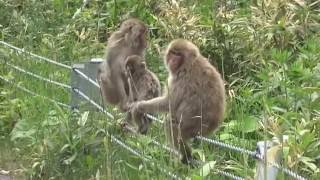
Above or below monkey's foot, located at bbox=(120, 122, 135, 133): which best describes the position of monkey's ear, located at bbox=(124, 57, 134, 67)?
above

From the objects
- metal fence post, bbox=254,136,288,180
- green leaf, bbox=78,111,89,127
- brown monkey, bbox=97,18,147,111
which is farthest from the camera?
brown monkey, bbox=97,18,147,111

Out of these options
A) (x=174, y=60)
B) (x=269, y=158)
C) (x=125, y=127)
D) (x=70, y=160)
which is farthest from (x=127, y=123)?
(x=269, y=158)

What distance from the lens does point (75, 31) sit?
1112 centimetres

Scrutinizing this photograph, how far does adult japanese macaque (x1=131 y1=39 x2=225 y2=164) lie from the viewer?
6020mm

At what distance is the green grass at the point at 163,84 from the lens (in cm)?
596

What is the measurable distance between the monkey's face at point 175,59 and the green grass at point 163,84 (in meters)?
0.52

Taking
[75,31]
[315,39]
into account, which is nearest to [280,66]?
[315,39]

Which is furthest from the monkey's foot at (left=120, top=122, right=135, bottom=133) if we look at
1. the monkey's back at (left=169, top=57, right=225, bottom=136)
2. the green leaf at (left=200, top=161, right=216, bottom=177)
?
the green leaf at (left=200, top=161, right=216, bottom=177)

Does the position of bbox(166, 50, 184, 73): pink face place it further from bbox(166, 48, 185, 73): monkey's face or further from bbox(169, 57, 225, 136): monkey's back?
bbox(169, 57, 225, 136): monkey's back

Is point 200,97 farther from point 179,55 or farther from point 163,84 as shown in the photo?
point 163,84

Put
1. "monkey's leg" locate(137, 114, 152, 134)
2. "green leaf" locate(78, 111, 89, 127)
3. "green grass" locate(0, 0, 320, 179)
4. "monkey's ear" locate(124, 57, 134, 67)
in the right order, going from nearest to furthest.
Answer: "green grass" locate(0, 0, 320, 179) → "monkey's leg" locate(137, 114, 152, 134) → "green leaf" locate(78, 111, 89, 127) → "monkey's ear" locate(124, 57, 134, 67)

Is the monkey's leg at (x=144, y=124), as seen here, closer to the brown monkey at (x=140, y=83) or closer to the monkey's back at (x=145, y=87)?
the brown monkey at (x=140, y=83)

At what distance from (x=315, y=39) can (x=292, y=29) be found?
396 millimetres

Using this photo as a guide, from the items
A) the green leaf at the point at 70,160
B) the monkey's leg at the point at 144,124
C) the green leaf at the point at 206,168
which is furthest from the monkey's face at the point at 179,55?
the green leaf at the point at 206,168
